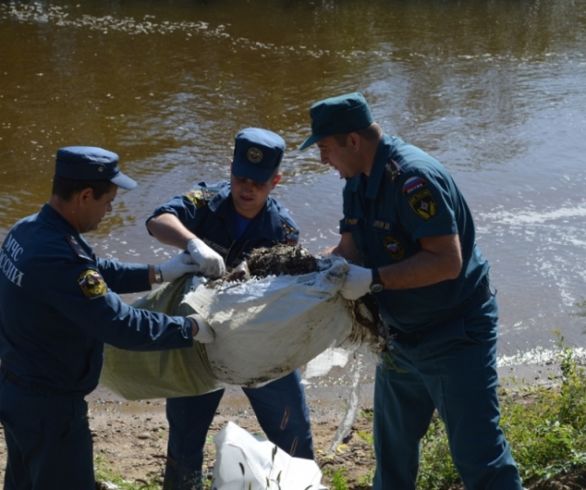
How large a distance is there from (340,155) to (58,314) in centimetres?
114

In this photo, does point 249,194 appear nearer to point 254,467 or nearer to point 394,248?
point 394,248

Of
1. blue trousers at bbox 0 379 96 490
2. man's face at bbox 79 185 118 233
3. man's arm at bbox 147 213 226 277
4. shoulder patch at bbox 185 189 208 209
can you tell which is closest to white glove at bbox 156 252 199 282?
man's arm at bbox 147 213 226 277

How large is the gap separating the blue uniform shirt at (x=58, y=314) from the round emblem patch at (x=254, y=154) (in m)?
0.84

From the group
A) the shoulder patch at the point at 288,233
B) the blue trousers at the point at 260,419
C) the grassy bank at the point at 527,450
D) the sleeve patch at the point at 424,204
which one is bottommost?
the grassy bank at the point at 527,450

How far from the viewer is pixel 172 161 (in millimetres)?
9148

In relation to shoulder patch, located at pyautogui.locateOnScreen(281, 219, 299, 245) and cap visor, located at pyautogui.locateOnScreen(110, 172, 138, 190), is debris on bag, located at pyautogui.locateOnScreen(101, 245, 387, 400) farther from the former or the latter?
cap visor, located at pyautogui.locateOnScreen(110, 172, 138, 190)

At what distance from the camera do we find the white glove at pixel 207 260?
3.76m

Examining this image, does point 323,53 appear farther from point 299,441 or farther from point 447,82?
point 299,441

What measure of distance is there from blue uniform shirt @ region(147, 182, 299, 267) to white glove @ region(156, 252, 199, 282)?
210 millimetres

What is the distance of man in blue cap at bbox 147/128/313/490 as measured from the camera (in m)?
4.02

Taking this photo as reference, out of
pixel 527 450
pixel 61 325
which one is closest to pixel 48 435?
pixel 61 325

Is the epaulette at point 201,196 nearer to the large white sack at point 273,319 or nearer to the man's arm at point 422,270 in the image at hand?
the large white sack at point 273,319

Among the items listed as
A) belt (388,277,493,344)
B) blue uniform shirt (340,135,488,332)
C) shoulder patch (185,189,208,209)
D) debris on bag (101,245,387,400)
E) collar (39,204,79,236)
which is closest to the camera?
Result: collar (39,204,79,236)

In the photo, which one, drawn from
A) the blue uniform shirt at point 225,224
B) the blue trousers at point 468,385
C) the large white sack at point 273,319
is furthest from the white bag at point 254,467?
the blue uniform shirt at point 225,224
